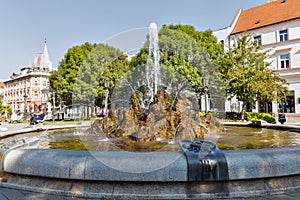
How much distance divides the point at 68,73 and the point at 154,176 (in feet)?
122

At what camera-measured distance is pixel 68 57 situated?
39.5m

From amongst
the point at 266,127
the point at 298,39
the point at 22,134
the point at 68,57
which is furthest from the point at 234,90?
the point at 68,57

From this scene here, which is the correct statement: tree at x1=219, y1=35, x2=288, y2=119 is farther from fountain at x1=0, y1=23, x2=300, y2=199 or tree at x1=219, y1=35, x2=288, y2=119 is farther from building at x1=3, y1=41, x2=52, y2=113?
building at x1=3, y1=41, x2=52, y2=113

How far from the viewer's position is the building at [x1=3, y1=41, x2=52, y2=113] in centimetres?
7644

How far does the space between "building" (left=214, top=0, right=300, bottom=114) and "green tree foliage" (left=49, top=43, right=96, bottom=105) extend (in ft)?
72.8

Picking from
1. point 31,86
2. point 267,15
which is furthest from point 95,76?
point 31,86

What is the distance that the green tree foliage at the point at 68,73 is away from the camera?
37.6m

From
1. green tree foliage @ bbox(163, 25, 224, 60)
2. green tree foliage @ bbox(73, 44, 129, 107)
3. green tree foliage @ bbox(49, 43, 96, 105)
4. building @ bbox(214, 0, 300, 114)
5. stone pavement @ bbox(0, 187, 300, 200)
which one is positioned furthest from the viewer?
green tree foliage @ bbox(49, 43, 96, 105)

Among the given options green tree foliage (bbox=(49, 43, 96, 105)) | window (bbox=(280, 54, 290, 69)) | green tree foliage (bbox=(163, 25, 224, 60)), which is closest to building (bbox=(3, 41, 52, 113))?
green tree foliage (bbox=(49, 43, 96, 105))

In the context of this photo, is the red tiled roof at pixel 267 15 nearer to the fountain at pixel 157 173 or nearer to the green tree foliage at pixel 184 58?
the green tree foliage at pixel 184 58

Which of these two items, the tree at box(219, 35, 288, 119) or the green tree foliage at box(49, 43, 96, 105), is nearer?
the tree at box(219, 35, 288, 119)

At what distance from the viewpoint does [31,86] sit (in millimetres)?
77250

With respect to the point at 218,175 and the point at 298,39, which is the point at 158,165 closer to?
the point at 218,175

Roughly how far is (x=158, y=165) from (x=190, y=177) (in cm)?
51
